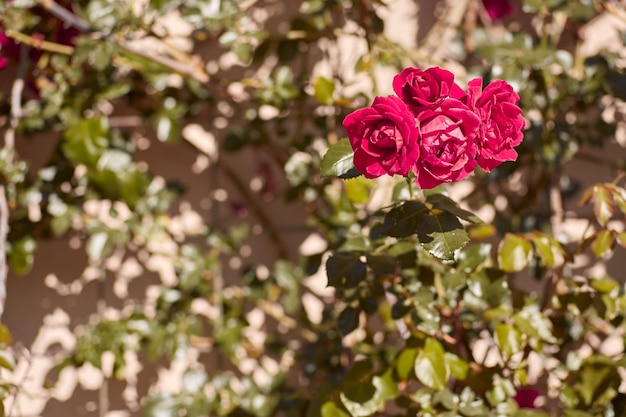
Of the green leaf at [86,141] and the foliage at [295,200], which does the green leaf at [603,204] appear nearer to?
the foliage at [295,200]

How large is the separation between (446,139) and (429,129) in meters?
0.02

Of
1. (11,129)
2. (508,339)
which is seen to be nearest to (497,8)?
(508,339)

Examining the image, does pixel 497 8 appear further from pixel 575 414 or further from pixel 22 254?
pixel 22 254

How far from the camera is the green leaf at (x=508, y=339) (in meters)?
Result: 1.26

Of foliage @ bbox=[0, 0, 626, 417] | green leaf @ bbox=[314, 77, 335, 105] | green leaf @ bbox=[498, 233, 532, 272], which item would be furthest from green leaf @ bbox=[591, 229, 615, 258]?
green leaf @ bbox=[314, 77, 335, 105]

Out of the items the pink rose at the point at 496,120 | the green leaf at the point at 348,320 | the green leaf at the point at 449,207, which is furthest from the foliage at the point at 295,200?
the pink rose at the point at 496,120

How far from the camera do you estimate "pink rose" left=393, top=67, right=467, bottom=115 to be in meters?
0.91

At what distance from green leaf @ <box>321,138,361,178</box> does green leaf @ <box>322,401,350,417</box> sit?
0.46 metres

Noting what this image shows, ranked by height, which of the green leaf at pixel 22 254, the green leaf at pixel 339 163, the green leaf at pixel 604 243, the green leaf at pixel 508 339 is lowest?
the green leaf at pixel 22 254

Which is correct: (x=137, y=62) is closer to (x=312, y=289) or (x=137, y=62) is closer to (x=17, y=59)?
(x=17, y=59)

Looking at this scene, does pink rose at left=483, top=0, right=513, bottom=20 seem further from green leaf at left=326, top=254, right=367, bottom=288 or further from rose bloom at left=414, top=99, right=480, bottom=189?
rose bloom at left=414, top=99, right=480, bottom=189

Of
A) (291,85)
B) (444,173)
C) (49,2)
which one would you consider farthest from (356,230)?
(49,2)

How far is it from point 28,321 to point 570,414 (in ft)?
4.18

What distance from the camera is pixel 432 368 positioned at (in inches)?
48.7
